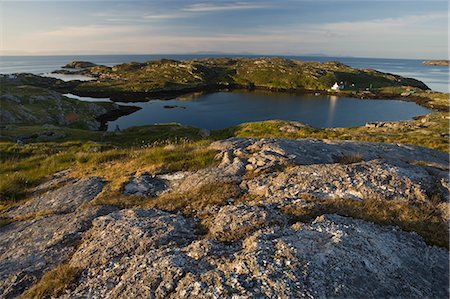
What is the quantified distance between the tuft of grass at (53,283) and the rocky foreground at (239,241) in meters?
0.11

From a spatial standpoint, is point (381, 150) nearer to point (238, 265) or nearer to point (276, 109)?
point (238, 265)

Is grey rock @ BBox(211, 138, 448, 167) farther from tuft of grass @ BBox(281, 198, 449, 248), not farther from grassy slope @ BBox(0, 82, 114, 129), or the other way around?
grassy slope @ BBox(0, 82, 114, 129)

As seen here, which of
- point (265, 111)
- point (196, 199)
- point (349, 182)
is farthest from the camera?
point (265, 111)

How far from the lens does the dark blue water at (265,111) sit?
124875 mm

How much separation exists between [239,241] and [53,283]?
5070 millimetres

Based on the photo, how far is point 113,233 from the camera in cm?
934

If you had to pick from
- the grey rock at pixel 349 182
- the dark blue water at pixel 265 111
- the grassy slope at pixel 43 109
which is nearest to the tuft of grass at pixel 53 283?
the grey rock at pixel 349 182

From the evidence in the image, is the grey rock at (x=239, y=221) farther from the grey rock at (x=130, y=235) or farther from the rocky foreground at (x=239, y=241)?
the grey rock at (x=130, y=235)

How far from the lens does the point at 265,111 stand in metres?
146

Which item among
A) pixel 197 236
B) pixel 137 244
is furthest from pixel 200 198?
pixel 137 244

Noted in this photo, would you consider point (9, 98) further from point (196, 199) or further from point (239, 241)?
point (239, 241)

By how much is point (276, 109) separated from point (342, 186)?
474ft

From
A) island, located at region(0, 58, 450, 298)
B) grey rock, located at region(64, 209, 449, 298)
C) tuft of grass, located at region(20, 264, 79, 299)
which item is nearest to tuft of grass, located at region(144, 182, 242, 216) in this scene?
island, located at region(0, 58, 450, 298)

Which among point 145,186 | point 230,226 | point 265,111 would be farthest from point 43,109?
point 230,226
